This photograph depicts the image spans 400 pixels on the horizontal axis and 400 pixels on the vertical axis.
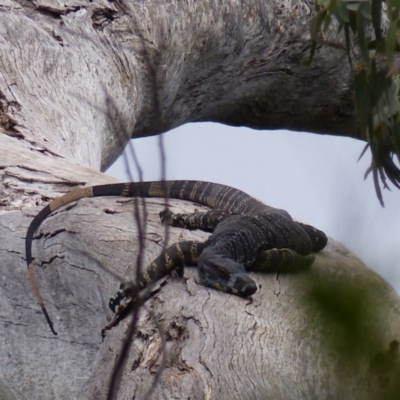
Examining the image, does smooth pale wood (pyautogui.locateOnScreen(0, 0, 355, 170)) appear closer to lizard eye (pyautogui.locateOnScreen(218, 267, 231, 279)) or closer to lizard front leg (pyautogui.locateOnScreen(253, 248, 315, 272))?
lizard front leg (pyautogui.locateOnScreen(253, 248, 315, 272))

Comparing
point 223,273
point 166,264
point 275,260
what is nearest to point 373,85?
point 275,260

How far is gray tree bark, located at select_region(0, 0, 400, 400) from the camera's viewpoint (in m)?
1.60

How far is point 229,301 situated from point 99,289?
0.68m

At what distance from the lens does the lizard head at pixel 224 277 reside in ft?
10.7

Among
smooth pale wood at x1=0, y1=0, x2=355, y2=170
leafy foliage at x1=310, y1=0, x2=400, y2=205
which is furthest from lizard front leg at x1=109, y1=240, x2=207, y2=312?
leafy foliage at x1=310, y1=0, x2=400, y2=205

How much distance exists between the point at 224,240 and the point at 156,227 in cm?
48

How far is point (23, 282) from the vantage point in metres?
3.79

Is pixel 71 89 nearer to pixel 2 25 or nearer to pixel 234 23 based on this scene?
pixel 2 25

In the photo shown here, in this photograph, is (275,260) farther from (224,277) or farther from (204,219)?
(204,219)

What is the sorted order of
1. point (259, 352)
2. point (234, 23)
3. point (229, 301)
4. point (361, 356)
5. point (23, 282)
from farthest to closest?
point (234, 23)
point (23, 282)
point (229, 301)
point (259, 352)
point (361, 356)

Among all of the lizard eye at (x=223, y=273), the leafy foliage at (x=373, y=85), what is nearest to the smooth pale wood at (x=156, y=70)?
the leafy foliage at (x=373, y=85)

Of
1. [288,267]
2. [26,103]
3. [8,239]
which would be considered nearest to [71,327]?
[8,239]

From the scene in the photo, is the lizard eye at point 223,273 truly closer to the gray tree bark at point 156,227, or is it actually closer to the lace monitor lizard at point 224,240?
the lace monitor lizard at point 224,240

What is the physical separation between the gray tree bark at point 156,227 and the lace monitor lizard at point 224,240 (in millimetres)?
82
